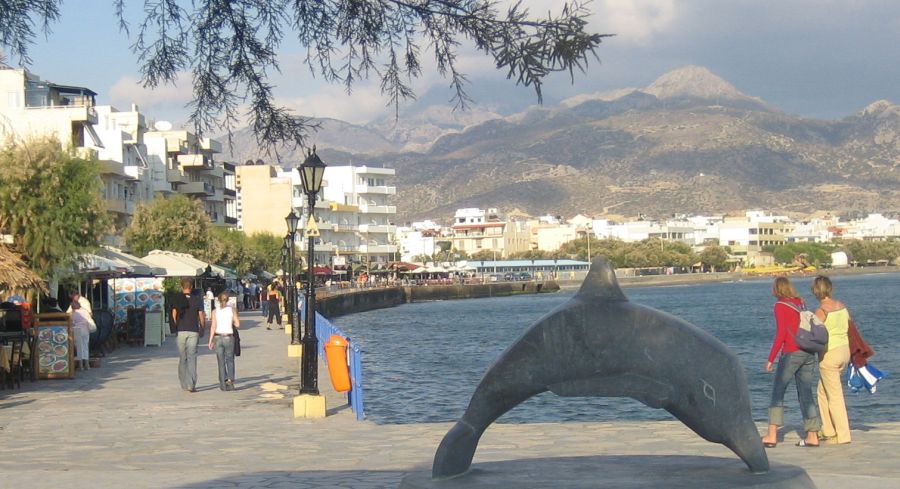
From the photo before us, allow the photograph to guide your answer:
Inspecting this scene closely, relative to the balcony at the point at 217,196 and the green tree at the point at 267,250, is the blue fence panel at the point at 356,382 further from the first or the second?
the balcony at the point at 217,196

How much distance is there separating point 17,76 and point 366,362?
3023cm

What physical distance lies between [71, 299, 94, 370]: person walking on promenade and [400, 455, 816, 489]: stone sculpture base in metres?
14.8

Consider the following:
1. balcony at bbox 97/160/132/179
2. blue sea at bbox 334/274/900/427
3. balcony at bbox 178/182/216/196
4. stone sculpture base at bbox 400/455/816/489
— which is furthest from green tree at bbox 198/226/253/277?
stone sculpture base at bbox 400/455/816/489

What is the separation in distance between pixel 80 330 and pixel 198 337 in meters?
4.11

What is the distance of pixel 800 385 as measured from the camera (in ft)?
40.2

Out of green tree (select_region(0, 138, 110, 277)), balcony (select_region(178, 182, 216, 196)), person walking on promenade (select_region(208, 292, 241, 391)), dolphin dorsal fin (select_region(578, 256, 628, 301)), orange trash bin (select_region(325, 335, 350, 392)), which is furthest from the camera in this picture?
balcony (select_region(178, 182, 216, 196))

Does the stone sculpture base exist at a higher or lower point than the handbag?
lower

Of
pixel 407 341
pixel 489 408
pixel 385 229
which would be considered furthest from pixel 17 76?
pixel 385 229

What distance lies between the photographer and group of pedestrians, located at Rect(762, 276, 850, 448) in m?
12.1

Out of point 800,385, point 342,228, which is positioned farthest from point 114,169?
point 342,228

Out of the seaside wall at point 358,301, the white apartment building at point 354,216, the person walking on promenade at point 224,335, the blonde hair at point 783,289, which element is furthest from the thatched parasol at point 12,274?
the white apartment building at point 354,216

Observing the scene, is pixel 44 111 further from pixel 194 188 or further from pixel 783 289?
pixel 783 289

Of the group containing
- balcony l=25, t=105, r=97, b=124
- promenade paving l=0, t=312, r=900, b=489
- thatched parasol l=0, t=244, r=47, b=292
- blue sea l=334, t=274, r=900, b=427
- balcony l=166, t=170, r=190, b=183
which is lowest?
blue sea l=334, t=274, r=900, b=427

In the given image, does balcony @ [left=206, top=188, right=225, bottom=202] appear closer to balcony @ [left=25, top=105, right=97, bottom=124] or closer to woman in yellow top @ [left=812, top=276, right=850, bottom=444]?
balcony @ [left=25, top=105, right=97, bottom=124]
